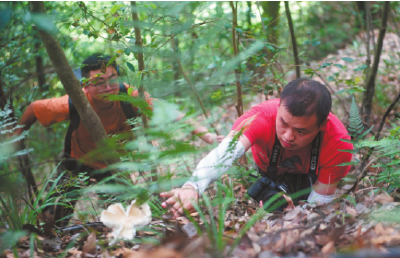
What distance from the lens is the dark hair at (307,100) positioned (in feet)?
7.48

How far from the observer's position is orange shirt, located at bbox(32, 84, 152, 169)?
3.47 m

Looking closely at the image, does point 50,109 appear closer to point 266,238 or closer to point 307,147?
point 307,147

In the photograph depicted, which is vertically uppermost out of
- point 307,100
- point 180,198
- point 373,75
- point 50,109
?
point 50,109

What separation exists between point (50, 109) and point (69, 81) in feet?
6.00

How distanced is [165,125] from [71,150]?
8.58ft

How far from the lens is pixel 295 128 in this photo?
2.32 m

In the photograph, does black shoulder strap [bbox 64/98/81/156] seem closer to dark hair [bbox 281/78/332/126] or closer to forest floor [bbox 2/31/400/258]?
forest floor [bbox 2/31/400/258]

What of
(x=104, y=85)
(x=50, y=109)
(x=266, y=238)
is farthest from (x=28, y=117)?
(x=266, y=238)

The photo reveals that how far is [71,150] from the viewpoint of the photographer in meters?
3.63

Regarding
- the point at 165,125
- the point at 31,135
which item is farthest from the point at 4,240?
the point at 31,135

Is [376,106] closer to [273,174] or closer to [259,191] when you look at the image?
[273,174]

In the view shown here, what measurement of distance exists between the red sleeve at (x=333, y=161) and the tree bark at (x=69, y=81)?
1.68 m

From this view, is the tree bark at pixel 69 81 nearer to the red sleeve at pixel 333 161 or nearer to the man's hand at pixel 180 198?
the man's hand at pixel 180 198

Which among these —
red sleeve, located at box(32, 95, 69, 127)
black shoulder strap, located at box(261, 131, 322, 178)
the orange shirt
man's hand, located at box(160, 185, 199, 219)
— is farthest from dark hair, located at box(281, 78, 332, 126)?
red sleeve, located at box(32, 95, 69, 127)
